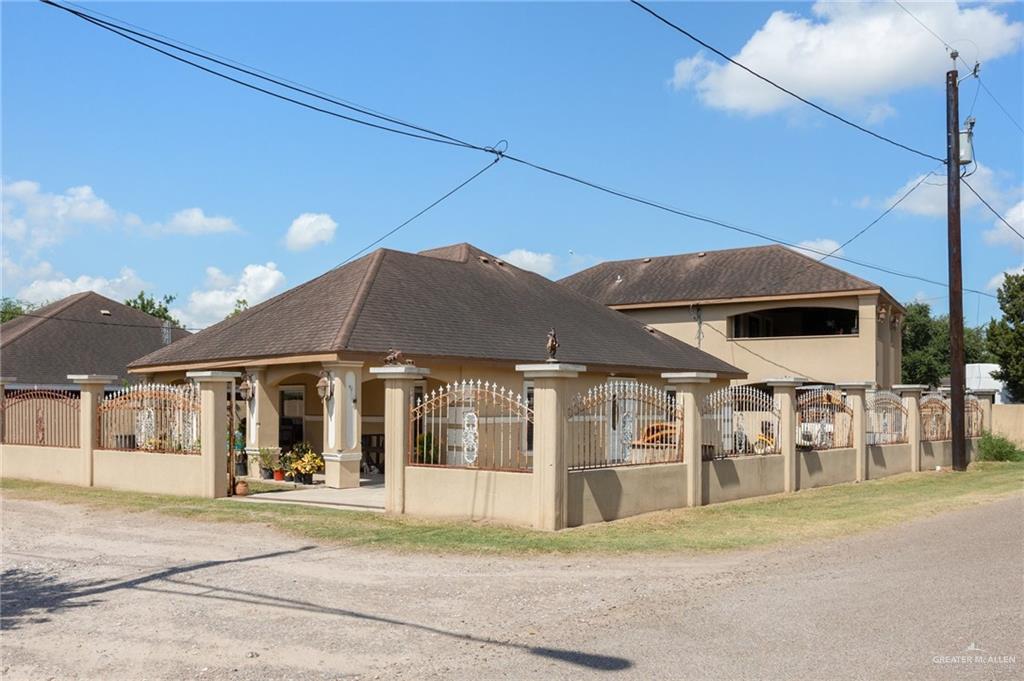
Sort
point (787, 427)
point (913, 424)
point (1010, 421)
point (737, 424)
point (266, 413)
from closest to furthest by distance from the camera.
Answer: point (737, 424), point (787, 427), point (266, 413), point (913, 424), point (1010, 421)

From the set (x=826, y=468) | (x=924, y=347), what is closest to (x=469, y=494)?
(x=826, y=468)

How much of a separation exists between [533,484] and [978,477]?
15047 mm

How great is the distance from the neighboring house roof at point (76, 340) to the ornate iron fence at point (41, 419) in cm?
1087

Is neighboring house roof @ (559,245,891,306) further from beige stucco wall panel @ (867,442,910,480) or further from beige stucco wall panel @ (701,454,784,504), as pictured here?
beige stucco wall panel @ (701,454,784,504)

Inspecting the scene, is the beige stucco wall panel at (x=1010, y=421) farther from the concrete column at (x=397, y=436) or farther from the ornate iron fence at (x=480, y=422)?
the concrete column at (x=397, y=436)

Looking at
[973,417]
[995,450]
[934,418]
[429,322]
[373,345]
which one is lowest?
[995,450]

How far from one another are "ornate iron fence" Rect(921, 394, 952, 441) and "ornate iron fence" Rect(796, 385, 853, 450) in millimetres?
5136

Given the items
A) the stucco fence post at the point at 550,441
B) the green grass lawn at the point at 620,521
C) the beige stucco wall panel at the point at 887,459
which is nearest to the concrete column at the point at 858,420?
the beige stucco wall panel at the point at 887,459

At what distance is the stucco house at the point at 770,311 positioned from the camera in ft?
110

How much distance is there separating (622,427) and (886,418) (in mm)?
12145

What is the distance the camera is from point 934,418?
27.1 m

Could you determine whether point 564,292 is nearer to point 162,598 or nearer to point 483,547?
point 483,547

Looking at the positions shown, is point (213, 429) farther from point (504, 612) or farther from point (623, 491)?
point (504, 612)

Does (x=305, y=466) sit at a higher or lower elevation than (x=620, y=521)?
higher
